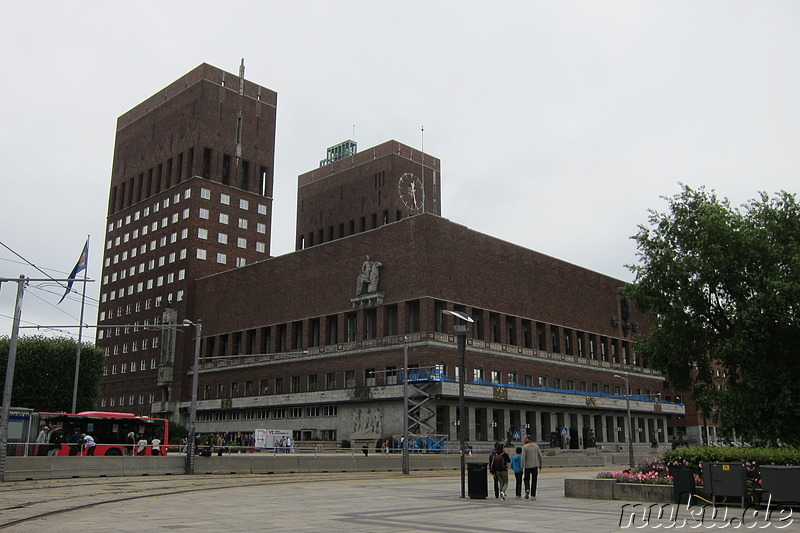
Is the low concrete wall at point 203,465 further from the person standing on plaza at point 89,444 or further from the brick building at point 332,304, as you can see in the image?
the brick building at point 332,304

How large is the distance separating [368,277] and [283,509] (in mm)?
55271

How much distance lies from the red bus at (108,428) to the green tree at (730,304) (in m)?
31.6

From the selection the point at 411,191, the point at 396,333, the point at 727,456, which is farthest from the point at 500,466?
the point at 411,191

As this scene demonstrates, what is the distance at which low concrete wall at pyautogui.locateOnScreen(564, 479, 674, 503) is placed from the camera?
2031 cm

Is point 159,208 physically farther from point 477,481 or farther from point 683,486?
point 683,486

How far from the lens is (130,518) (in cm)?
1633

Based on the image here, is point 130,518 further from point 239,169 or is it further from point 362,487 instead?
point 239,169

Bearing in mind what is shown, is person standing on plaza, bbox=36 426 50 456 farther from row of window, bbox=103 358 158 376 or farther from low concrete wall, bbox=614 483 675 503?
row of window, bbox=103 358 158 376

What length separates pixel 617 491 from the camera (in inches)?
850

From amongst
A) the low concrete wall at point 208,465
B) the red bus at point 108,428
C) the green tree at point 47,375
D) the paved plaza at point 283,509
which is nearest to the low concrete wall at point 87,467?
the low concrete wall at point 208,465

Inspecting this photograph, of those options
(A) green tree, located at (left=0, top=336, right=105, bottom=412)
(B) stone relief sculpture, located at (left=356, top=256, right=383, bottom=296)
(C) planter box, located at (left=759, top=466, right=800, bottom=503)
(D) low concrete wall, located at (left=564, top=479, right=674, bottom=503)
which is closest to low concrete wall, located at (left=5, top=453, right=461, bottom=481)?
(D) low concrete wall, located at (left=564, top=479, right=674, bottom=503)

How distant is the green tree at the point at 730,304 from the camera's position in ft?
131

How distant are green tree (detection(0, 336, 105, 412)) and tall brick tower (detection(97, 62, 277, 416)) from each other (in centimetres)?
2484

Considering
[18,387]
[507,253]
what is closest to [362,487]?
[18,387]
